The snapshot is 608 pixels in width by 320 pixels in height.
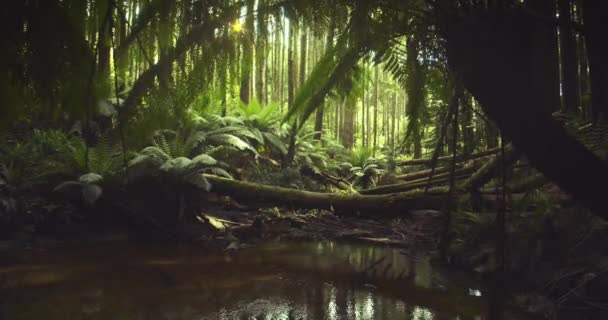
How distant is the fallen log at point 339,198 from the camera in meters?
4.42

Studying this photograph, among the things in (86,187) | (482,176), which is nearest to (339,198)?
(482,176)

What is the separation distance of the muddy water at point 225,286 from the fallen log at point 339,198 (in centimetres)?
62

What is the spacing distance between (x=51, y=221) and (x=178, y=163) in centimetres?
175

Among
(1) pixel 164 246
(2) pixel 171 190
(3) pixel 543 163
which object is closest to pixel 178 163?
(2) pixel 171 190

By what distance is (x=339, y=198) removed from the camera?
509 centimetres

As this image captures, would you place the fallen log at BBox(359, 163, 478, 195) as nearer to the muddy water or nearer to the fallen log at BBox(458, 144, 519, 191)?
the fallen log at BBox(458, 144, 519, 191)

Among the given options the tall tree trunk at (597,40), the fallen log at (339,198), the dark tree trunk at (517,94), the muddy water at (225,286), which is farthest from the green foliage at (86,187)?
the tall tree trunk at (597,40)

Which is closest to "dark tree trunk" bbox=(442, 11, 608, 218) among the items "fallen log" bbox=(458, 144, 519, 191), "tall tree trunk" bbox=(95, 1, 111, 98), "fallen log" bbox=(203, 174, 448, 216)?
"tall tree trunk" bbox=(95, 1, 111, 98)

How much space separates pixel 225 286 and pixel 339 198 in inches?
94.0

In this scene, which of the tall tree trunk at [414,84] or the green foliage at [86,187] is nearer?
the tall tree trunk at [414,84]

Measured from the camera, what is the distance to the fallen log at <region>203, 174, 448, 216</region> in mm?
4422

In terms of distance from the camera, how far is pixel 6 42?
0.60m

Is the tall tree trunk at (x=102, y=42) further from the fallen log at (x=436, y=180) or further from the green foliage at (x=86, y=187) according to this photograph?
the fallen log at (x=436, y=180)

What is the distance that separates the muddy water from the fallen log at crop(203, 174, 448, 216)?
62 centimetres
